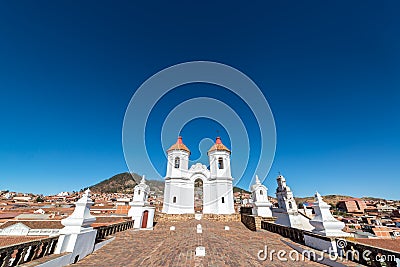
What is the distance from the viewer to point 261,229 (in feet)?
44.6

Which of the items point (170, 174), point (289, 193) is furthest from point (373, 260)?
point (170, 174)

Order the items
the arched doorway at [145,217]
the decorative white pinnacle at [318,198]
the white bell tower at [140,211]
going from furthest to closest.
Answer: the arched doorway at [145,217], the white bell tower at [140,211], the decorative white pinnacle at [318,198]

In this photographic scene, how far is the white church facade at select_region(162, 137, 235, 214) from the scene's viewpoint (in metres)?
25.6

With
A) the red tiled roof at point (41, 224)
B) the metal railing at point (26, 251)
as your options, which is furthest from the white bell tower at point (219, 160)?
the metal railing at point (26, 251)

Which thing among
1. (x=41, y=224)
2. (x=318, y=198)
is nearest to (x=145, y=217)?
(x=318, y=198)

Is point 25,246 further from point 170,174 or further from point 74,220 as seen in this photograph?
point 170,174

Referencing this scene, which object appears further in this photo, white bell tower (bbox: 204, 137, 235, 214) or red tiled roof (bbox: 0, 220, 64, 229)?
white bell tower (bbox: 204, 137, 235, 214)

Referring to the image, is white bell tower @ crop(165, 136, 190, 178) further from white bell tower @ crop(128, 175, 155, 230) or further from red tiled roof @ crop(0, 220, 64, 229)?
red tiled roof @ crop(0, 220, 64, 229)

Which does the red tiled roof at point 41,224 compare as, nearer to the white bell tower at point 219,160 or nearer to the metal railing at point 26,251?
the white bell tower at point 219,160

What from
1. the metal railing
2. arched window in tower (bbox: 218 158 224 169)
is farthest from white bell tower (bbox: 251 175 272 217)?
the metal railing

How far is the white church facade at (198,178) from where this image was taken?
2564 centimetres

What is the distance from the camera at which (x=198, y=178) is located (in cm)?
2834

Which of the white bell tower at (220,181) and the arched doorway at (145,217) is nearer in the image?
Result: the arched doorway at (145,217)

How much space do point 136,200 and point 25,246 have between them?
11428mm
